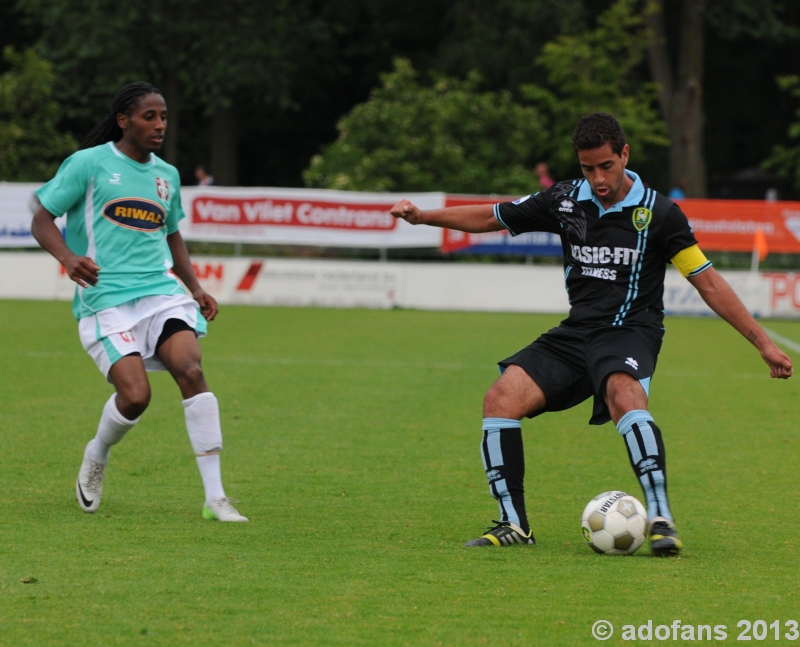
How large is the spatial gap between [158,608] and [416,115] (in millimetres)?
26260

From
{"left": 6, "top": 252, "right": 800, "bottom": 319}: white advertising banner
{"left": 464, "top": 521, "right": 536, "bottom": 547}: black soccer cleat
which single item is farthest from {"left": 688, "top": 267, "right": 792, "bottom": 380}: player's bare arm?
{"left": 6, "top": 252, "right": 800, "bottom": 319}: white advertising banner

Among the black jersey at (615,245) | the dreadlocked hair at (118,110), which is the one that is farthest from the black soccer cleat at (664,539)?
the dreadlocked hair at (118,110)

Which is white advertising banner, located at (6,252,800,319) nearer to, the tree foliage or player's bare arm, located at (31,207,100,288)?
the tree foliage

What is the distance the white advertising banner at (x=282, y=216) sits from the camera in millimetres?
22906

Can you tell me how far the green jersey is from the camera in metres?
6.13

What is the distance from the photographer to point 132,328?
613 centimetres

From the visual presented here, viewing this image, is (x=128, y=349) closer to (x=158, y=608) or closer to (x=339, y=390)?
(x=158, y=608)

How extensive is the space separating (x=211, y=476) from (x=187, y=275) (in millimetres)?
1257

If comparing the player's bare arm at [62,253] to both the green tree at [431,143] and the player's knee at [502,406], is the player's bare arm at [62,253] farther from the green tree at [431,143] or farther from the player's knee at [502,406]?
the green tree at [431,143]

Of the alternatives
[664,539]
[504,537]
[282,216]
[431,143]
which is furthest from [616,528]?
[431,143]

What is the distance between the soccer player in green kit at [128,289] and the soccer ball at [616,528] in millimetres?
1729

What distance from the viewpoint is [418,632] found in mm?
4012

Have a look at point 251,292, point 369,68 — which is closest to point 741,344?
point 251,292

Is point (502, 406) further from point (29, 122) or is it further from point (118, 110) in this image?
point (29, 122)
